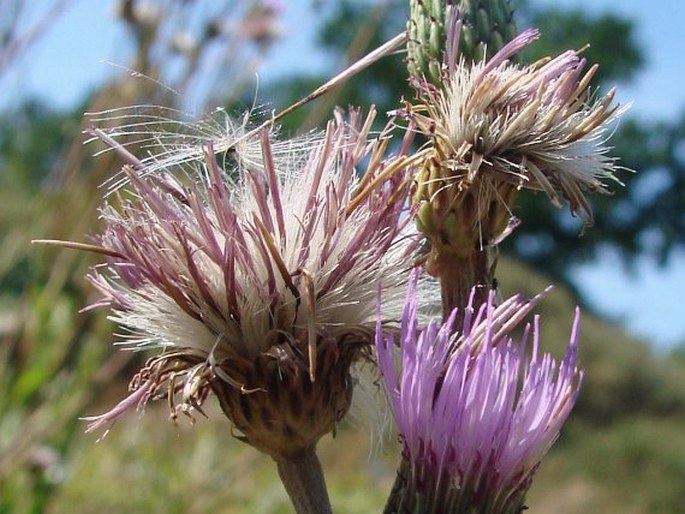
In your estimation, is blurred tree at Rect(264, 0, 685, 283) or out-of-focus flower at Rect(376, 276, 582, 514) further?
blurred tree at Rect(264, 0, 685, 283)

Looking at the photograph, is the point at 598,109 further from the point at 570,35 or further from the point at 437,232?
the point at 570,35

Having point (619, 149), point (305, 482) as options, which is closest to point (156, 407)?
point (305, 482)

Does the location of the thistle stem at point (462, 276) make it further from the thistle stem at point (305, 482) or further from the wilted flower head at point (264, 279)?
the thistle stem at point (305, 482)

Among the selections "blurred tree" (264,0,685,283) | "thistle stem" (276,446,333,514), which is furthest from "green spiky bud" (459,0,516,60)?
"blurred tree" (264,0,685,283)

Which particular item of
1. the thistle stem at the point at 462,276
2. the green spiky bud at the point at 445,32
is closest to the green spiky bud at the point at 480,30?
the green spiky bud at the point at 445,32

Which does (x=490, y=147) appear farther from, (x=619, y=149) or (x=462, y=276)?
(x=619, y=149)

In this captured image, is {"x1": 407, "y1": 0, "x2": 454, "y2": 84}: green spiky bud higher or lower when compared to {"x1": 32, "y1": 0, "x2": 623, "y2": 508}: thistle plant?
higher

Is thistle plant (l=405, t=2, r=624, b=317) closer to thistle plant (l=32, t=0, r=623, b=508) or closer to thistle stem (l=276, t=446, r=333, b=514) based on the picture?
thistle plant (l=32, t=0, r=623, b=508)

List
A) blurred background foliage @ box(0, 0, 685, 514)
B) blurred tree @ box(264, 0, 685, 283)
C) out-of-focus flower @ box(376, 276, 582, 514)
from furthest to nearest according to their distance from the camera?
blurred tree @ box(264, 0, 685, 283), blurred background foliage @ box(0, 0, 685, 514), out-of-focus flower @ box(376, 276, 582, 514)
